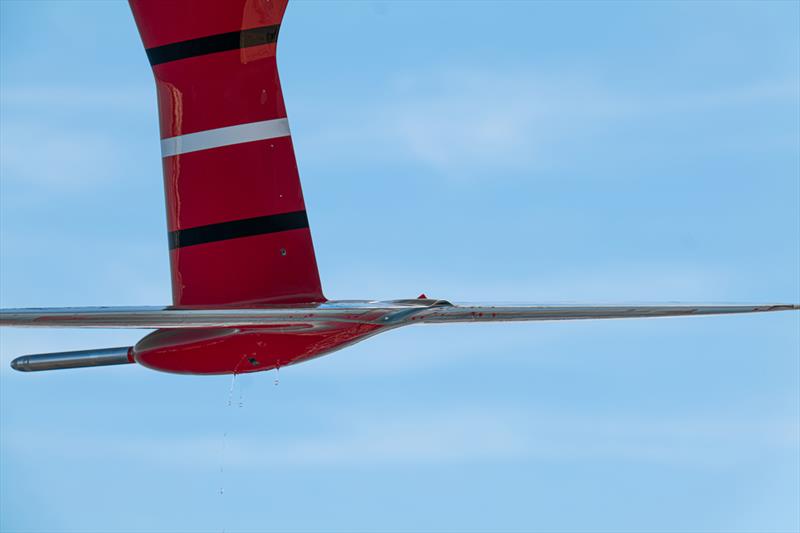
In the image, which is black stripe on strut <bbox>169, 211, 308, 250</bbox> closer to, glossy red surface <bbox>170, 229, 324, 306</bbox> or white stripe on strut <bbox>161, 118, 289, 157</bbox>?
glossy red surface <bbox>170, 229, 324, 306</bbox>

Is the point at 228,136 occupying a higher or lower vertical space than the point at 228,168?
higher

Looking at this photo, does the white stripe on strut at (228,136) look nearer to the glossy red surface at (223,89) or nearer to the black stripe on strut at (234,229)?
the glossy red surface at (223,89)

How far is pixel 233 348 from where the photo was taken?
6.20m

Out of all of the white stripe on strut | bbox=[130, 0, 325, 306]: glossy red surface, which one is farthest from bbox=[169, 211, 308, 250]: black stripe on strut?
the white stripe on strut

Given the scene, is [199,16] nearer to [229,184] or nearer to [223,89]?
[223,89]

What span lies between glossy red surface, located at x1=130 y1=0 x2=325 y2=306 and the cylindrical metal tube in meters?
0.43

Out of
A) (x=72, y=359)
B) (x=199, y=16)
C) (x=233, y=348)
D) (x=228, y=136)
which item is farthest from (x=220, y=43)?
(x=72, y=359)

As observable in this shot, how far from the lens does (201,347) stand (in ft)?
20.3

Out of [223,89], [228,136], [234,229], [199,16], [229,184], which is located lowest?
[234,229]

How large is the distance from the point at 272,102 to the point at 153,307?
1.68 metres

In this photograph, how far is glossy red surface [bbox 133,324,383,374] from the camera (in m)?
6.13

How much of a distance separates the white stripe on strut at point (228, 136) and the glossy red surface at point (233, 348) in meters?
0.98

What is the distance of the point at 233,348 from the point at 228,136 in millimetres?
1116

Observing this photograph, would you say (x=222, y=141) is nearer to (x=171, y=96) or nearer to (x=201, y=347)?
(x=171, y=96)
